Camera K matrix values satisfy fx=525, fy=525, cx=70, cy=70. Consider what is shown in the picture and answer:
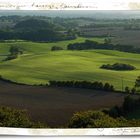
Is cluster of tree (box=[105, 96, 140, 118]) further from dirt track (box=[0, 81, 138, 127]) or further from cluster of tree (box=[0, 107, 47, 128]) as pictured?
cluster of tree (box=[0, 107, 47, 128])

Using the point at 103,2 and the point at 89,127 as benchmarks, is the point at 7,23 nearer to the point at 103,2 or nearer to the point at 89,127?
the point at 103,2

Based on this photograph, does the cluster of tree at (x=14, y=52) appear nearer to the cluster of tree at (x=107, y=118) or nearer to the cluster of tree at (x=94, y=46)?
the cluster of tree at (x=94, y=46)

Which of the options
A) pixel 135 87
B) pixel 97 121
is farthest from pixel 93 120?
pixel 135 87

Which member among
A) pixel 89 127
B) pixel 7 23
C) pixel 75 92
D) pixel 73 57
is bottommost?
pixel 89 127

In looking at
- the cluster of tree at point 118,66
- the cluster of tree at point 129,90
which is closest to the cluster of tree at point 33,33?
the cluster of tree at point 118,66

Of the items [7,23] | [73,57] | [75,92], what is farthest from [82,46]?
[7,23]

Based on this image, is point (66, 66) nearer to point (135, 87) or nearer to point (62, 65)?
point (62, 65)

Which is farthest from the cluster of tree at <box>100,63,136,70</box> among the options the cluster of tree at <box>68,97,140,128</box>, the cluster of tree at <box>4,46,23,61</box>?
the cluster of tree at <box>4,46,23,61</box>
